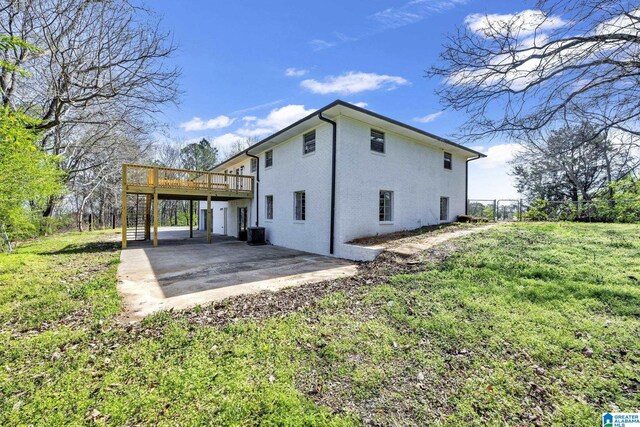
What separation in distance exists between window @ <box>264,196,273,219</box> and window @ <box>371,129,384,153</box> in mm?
6097

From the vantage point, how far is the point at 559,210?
1631 centimetres

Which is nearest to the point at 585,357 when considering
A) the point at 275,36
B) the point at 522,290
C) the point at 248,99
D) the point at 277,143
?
the point at 522,290

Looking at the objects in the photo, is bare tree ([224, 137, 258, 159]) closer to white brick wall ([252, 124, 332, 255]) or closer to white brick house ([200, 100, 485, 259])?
white brick house ([200, 100, 485, 259])

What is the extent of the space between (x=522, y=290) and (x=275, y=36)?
32.9 feet

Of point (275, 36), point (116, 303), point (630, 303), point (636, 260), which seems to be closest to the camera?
point (630, 303)

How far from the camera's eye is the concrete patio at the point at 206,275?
5.18 meters

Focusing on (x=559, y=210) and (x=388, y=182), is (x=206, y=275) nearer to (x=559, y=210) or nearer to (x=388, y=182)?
(x=388, y=182)

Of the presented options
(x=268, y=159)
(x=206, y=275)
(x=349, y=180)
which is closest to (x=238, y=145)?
(x=268, y=159)

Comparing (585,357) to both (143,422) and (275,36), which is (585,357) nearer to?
(143,422)

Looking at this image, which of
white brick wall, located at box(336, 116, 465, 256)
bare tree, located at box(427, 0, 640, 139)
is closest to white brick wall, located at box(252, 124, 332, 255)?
white brick wall, located at box(336, 116, 465, 256)

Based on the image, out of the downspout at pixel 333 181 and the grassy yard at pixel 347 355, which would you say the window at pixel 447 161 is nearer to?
the downspout at pixel 333 181

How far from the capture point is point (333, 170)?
9.64m

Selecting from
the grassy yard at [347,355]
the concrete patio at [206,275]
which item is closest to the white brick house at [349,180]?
the concrete patio at [206,275]

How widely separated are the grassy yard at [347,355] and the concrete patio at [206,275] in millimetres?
596
